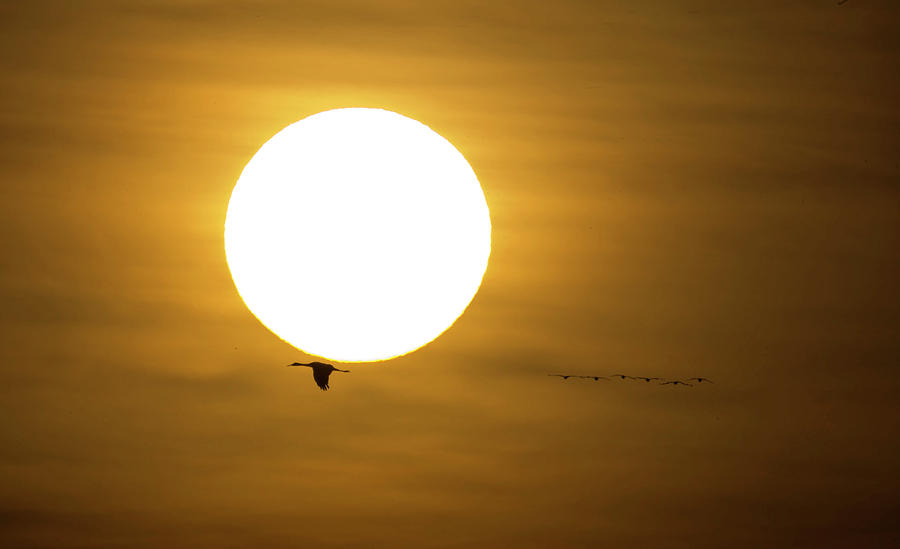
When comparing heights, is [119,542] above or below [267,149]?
below

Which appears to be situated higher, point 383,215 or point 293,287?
point 383,215

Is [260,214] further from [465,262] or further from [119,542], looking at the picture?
[119,542]

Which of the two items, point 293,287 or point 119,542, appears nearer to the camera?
point 293,287

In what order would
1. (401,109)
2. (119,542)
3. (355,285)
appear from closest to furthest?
(355,285) → (401,109) → (119,542)

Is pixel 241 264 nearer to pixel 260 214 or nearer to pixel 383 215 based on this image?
pixel 260 214

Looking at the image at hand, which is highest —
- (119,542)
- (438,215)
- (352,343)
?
(438,215)

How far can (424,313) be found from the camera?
206 centimetres

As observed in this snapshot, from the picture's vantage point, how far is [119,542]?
8.94 ft

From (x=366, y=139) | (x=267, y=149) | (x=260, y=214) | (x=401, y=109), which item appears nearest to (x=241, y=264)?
(x=260, y=214)

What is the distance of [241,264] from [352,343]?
31 cm

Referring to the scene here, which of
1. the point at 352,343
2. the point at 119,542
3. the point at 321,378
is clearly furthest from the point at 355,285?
the point at 119,542

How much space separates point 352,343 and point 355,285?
135mm

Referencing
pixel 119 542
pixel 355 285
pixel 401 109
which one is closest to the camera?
pixel 355 285

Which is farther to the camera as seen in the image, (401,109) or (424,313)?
(401,109)
